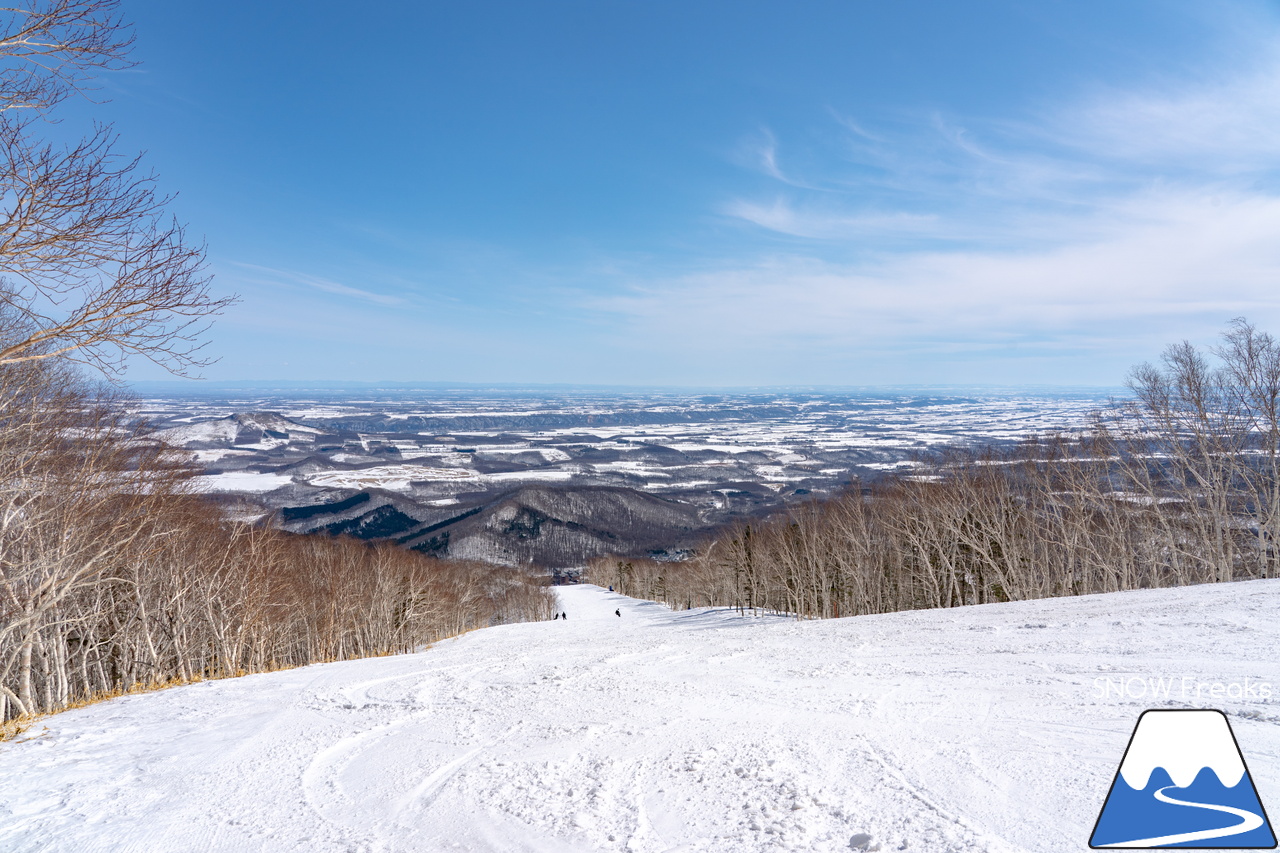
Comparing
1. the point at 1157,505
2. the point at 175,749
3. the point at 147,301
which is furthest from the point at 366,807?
the point at 1157,505

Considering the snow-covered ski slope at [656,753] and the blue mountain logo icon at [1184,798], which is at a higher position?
the blue mountain logo icon at [1184,798]

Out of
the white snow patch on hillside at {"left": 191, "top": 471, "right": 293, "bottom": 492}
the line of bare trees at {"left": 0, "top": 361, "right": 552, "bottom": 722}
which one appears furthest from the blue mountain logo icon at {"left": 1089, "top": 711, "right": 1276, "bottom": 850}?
the white snow patch on hillside at {"left": 191, "top": 471, "right": 293, "bottom": 492}

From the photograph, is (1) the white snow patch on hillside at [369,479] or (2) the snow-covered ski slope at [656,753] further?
(1) the white snow patch on hillside at [369,479]

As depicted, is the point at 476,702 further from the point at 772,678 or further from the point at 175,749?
the point at 772,678

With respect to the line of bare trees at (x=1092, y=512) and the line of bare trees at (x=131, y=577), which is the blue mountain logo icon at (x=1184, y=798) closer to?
the line of bare trees at (x=131, y=577)
